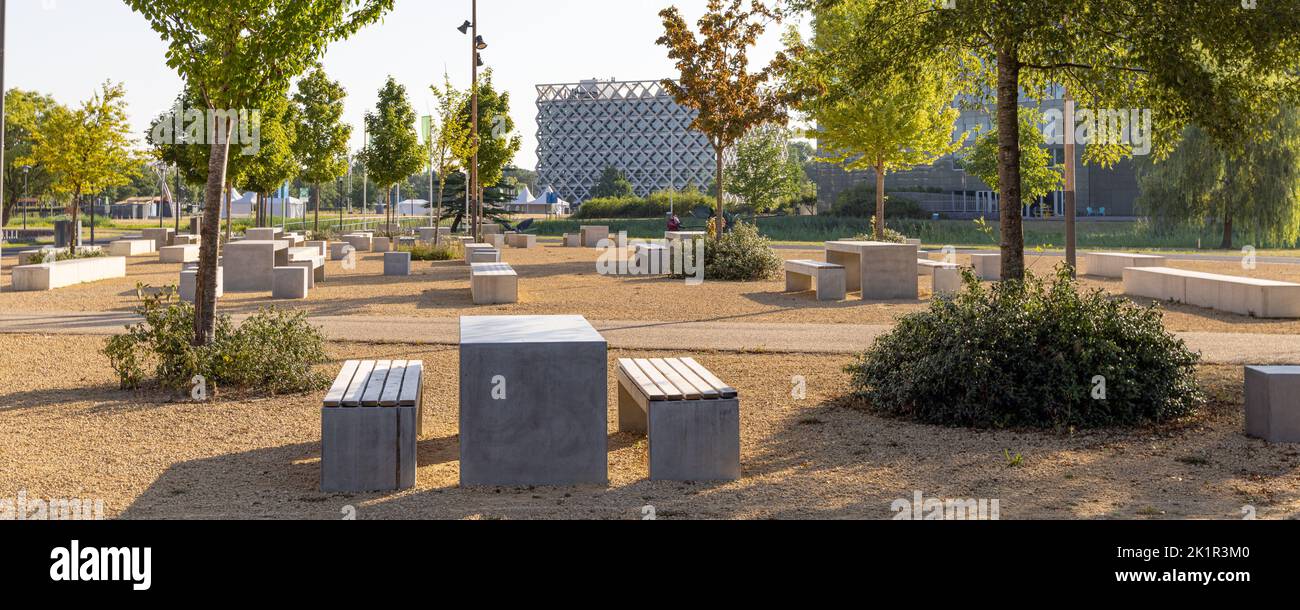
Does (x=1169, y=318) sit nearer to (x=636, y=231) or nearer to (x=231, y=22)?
(x=231, y=22)

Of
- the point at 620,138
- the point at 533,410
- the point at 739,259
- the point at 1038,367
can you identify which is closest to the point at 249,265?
the point at 739,259

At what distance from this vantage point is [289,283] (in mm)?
18469

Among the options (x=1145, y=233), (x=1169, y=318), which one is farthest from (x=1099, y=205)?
(x=1169, y=318)

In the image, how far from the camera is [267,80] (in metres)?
9.92

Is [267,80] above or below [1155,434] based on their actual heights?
above

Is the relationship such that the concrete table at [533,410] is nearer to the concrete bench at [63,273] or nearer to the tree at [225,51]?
the tree at [225,51]

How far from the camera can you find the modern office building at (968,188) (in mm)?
69250

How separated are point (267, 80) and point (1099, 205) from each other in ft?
221

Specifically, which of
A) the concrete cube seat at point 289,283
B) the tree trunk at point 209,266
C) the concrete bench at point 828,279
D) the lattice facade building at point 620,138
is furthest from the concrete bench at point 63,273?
the lattice facade building at point 620,138

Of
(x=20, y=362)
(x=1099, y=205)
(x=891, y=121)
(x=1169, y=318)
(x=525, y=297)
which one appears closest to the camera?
(x=20, y=362)

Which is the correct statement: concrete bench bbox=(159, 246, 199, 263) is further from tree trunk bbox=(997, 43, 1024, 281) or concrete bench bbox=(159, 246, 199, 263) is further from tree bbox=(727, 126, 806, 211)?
tree bbox=(727, 126, 806, 211)

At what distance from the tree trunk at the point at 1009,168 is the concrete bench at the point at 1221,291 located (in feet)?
28.7

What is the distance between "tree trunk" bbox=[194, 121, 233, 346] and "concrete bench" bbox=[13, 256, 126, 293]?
1202cm

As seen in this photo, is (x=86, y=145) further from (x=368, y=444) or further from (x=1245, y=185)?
(x=1245, y=185)
